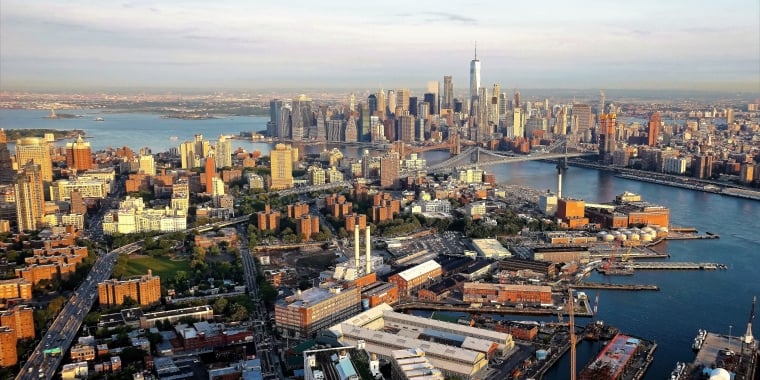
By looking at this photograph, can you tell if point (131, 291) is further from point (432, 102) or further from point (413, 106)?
point (432, 102)

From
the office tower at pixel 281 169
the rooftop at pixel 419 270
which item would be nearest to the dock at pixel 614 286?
the rooftop at pixel 419 270

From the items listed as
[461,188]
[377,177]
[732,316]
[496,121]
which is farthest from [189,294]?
[496,121]

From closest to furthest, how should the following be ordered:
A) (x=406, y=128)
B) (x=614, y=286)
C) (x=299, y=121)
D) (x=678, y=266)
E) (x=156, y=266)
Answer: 1. (x=614, y=286)
2. (x=678, y=266)
3. (x=156, y=266)
4. (x=406, y=128)
5. (x=299, y=121)

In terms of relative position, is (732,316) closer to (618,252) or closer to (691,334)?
(691,334)

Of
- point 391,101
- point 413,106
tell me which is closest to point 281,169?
point 413,106

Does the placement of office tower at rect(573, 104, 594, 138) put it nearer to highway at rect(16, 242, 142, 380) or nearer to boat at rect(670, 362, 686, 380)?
highway at rect(16, 242, 142, 380)
